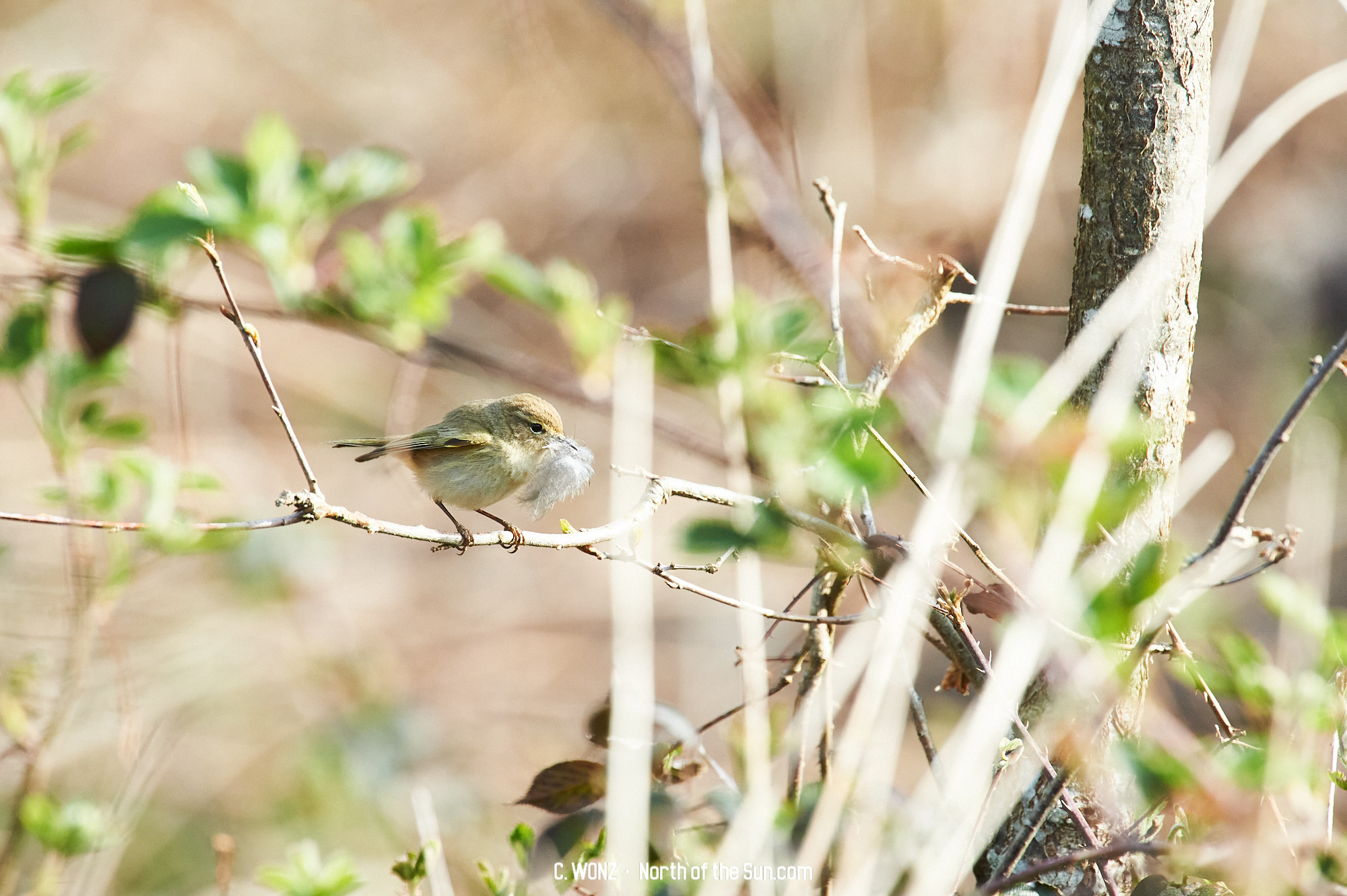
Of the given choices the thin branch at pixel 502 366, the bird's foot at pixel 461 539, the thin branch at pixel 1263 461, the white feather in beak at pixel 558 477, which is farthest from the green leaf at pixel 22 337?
the thin branch at pixel 1263 461

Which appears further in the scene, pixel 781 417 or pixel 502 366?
pixel 502 366

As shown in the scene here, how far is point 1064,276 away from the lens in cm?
654

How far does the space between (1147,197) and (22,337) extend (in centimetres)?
223

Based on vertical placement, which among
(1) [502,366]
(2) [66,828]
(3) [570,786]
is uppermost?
(1) [502,366]

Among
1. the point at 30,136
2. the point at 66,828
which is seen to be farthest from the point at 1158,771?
the point at 30,136

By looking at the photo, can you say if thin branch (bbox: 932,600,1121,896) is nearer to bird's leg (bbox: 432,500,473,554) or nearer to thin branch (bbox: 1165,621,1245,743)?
thin branch (bbox: 1165,621,1245,743)

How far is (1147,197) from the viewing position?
5.05 ft

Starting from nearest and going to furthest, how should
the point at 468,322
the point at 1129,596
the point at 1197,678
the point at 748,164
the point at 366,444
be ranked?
1. the point at 1129,596
2. the point at 1197,678
3. the point at 366,444
4. the point at 748,164
5. the point at 468,322

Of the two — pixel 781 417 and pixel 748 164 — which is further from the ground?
pixel 748 164

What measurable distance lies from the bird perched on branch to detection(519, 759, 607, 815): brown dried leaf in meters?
1.21

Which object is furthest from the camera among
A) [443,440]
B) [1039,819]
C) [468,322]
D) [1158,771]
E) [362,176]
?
[468,322]

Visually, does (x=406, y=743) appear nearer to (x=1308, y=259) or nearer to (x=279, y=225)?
(x=279, y=225)

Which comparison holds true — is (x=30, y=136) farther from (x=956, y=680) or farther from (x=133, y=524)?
(x=956, y=680)

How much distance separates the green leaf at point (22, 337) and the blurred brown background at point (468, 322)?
152 centimetres
